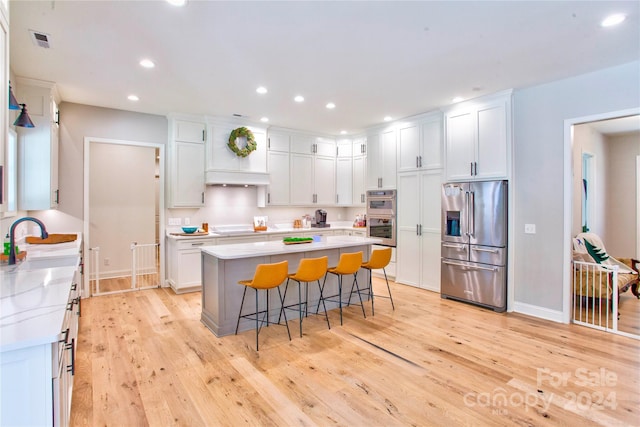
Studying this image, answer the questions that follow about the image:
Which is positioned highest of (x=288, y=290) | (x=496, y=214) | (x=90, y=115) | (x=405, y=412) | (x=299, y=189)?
(x=90, y=115)

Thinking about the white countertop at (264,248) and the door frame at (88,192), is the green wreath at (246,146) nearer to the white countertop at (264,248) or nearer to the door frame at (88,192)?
the door frame at (88,192)

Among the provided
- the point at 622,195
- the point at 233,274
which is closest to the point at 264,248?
the point at 233,274

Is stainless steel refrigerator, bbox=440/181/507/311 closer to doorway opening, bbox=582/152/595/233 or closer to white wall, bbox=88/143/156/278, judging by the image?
doorway opening, bbox=582/152/595/233

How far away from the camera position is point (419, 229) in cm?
523

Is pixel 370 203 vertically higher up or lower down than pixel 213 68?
lower down

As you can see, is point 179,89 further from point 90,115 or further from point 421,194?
point 421,194

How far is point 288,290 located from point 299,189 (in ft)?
9.56

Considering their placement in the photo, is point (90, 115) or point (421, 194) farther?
point (421, 194)

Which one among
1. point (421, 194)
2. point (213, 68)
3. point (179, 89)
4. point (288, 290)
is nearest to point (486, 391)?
point (288, 290)

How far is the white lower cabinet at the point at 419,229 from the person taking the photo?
16.5ft

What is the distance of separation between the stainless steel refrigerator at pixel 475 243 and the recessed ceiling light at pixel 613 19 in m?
1.91

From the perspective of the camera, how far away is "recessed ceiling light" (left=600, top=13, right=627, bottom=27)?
8.21ft

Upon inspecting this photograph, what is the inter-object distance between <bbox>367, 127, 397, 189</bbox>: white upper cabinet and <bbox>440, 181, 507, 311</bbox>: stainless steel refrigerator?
3.75 ft

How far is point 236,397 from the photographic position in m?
2.37
